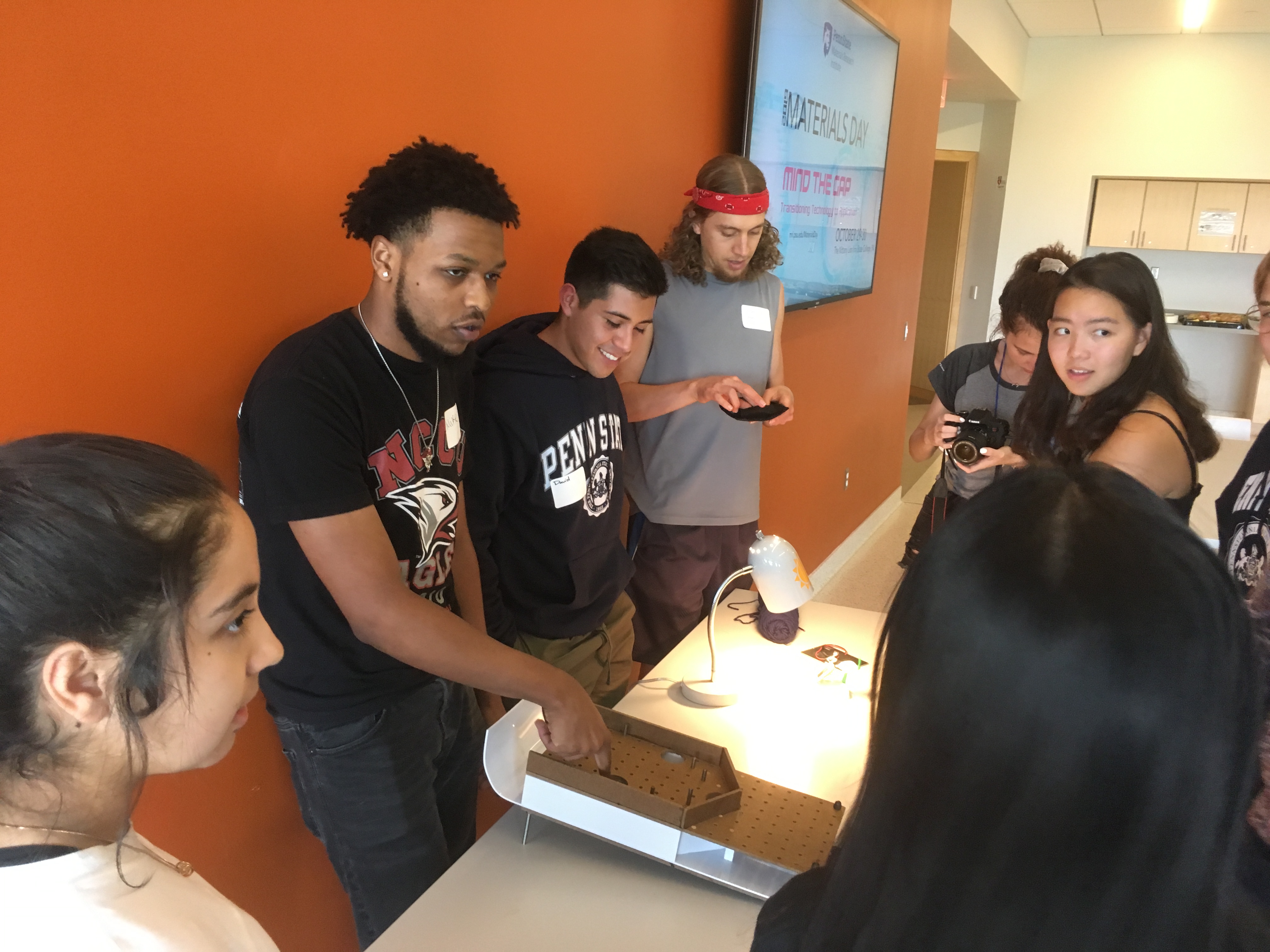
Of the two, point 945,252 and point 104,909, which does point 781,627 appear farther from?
point 945,252

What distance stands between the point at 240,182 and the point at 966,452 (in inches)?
71.6

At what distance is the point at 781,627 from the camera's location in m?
1.89

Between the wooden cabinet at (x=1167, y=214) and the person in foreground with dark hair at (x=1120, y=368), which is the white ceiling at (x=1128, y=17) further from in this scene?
the person in foreground with dark hair at (x=1120, y=368)

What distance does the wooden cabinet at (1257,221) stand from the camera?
7289 mm

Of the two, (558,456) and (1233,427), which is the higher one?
(558,456)

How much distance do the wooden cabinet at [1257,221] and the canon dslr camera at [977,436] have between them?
6.79m

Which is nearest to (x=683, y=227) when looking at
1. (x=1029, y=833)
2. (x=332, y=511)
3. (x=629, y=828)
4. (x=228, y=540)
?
(x=332, y=511)

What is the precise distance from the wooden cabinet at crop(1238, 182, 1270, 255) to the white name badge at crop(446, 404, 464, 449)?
324 inches

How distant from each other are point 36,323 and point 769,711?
4.20 ft

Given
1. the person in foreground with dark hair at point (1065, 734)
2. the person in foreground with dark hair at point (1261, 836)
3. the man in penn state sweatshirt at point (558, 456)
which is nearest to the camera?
the person in foreground with dark hair at point (1065, 734)

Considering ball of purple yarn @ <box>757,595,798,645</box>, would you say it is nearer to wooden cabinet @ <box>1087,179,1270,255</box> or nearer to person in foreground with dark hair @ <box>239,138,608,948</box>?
person in foreground with dark hair @ <box>239,138,608,948</box>

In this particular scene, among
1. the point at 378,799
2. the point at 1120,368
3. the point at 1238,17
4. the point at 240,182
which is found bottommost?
the point at 378,799

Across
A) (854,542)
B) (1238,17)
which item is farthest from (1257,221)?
(854,542)

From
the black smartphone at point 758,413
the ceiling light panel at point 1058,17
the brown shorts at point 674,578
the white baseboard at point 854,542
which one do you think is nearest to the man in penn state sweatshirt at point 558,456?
the black smartphone at point 758,413
